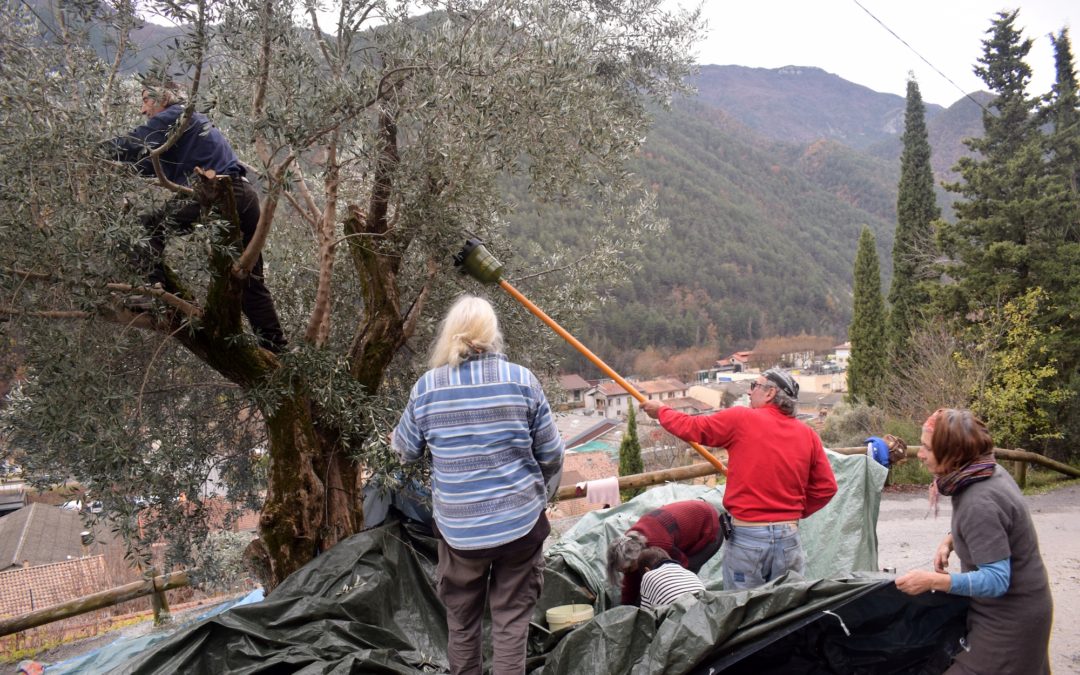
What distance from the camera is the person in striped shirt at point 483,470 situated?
308 centimetres

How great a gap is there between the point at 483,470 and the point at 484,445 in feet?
0.35

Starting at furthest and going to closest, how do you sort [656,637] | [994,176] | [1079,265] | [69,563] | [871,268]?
[871,268], [994,176], [1079,265], [69,563], [656,637]

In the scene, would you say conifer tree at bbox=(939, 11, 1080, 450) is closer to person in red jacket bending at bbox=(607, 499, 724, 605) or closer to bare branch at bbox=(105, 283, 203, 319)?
person in red jacket bending at bbox=(607, 499, 724, 605)

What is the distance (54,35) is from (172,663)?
3.40 meters

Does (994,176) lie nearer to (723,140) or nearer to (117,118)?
(117,118)

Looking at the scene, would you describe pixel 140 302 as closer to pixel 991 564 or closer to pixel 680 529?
pixel 680 529

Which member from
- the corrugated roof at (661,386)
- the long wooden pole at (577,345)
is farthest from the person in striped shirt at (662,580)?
the corrugated roof at (661,386)

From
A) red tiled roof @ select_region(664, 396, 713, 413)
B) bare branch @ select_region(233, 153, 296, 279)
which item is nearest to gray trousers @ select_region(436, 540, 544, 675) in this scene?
bare branch @ select_region(233, 153, 296, 279)

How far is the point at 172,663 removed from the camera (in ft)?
11.5

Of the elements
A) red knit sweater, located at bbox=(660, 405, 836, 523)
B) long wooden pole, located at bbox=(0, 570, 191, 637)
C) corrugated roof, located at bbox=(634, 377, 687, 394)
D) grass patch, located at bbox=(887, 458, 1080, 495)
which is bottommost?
corrugated roof, located at bbox=(634, 377, 687, 394)

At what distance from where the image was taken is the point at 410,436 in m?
3.28

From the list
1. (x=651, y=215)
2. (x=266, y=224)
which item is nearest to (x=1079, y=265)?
(x=651, y=215)

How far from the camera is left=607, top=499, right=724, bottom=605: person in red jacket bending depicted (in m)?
4.22

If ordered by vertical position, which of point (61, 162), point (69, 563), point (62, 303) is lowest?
point (69, 563)
